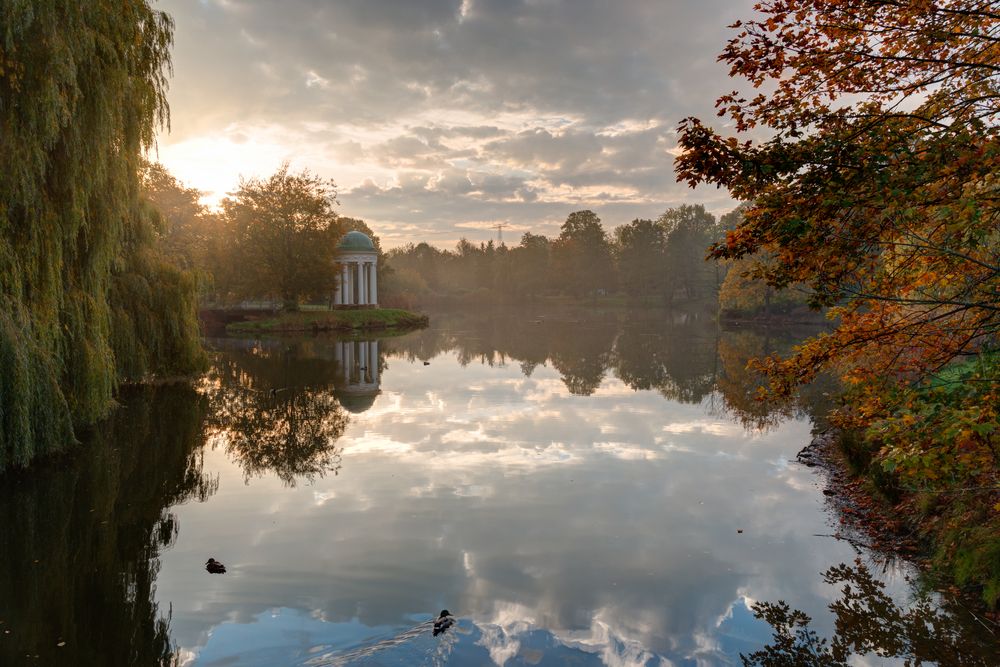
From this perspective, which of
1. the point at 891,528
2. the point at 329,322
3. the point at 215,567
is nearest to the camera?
the point at 215,567

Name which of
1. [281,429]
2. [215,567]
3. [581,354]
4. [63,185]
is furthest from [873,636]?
[581,354]

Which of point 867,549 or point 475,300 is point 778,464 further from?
point 475,300

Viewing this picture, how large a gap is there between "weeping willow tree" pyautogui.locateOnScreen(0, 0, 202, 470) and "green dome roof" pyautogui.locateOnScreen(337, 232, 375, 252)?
46.0 meters

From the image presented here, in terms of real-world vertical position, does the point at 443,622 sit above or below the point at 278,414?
below

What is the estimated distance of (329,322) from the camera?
49.9 metres

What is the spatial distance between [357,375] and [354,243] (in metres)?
37.4

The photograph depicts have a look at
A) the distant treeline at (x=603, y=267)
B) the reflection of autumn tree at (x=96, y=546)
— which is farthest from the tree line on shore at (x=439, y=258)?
the reflection of autumn tree at (x=96, y=546)

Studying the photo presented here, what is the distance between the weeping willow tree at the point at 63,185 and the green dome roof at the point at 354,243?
46.0m

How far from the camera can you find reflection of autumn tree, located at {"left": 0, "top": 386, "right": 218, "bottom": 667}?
6102mm

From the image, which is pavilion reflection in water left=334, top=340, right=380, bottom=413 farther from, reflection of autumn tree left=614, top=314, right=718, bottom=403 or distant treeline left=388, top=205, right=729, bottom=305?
A: distant treeline left=388, top=205, right=729, bottom=305

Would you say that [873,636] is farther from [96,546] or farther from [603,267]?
[603,267]

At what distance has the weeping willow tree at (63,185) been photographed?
993cm

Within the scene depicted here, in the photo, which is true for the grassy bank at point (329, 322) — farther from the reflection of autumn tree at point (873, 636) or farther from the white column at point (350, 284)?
the reflection of autumn tree at point (873, 636)

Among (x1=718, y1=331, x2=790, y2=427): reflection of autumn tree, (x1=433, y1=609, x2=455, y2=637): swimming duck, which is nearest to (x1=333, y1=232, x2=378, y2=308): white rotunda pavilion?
(x1=718, y1=331, x2=790, y2=427): reflection of autumn tree
